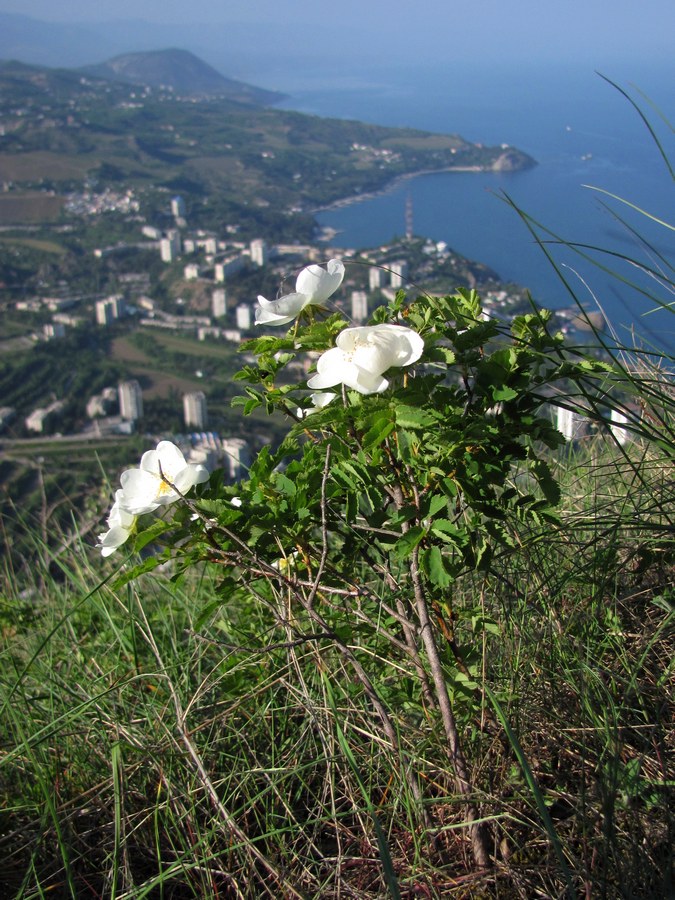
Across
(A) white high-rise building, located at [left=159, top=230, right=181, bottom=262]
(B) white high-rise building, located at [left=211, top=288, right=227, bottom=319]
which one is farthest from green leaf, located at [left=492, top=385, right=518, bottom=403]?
(A) white high-rise building, located at [left=159, top=230, right=181, bottom=262]

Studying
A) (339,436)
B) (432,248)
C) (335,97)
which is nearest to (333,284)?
(339,436)

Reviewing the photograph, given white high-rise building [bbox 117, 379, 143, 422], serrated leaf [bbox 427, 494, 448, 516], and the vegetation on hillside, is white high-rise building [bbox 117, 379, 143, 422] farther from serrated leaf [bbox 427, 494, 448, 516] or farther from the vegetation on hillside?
serrated leaf [bbox 427, 494, 448, 516]

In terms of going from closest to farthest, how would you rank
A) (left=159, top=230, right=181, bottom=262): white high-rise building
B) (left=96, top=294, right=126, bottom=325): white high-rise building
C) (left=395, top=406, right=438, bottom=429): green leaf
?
(left=395, top=406, right=438, bottom=429): green leaf
(left=96, top=294, right=126, bottom=325): white high-rise building
(left=159, top=230, right=181, bottom=262): white high-rise building

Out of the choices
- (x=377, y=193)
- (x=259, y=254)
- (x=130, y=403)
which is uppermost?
(x=377, y=193)

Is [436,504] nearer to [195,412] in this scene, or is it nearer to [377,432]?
[377,432]

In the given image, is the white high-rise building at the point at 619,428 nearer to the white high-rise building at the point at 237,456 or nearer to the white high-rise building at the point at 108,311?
the white high-rise building at the point at 237,456

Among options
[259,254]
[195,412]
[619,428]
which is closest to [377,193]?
[259,254]
